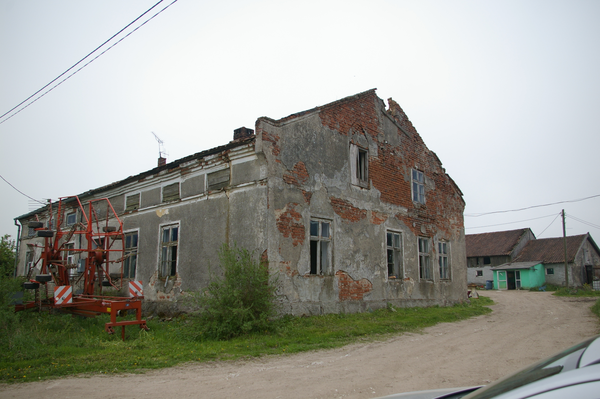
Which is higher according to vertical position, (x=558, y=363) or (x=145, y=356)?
(x=558, y=363)

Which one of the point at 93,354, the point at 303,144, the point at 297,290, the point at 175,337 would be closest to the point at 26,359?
the point at 93,354

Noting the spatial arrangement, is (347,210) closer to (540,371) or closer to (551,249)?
(540,371)

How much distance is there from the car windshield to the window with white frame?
12.0 meters

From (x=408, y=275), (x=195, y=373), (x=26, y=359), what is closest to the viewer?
(x=195, y=373)

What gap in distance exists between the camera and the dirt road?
5.22 m

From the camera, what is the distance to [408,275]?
14742 millimetres

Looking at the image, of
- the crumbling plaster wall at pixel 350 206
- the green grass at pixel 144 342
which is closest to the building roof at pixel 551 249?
the crumbling plaster wall at pixel 350 206

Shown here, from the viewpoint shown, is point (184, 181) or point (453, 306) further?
point (453, 306)

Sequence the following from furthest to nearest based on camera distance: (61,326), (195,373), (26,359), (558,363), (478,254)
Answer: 1. (478,254)
2. (61,326)
3. (26,359)
4. (195,373)
5. (558,363)

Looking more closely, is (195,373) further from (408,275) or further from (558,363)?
(408,275)

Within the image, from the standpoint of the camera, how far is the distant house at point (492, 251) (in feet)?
134

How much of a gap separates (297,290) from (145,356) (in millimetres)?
4466

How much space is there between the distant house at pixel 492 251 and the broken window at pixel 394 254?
1188 inches

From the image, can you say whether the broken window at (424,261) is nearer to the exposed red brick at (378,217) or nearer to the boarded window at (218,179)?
the exposed red brick at (378,217)
